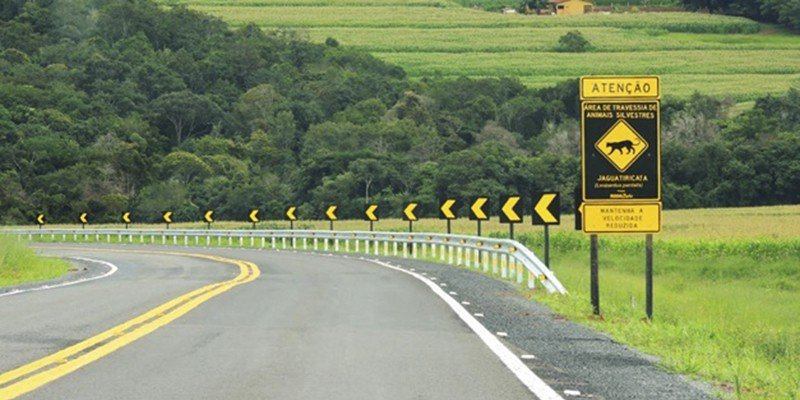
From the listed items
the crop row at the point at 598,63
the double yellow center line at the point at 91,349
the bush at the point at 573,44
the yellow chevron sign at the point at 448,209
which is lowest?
the double yellow center line at the point at 91,349

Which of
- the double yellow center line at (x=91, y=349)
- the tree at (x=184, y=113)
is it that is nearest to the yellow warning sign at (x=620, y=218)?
the double yellow center line at (x=91, y=349)

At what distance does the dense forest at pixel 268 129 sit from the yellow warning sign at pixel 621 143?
70.7 meters

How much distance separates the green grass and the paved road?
8.06 m

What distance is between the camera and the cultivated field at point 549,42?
143 meters

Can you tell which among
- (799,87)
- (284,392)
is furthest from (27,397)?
(799,87)

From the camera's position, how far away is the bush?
162875 millimetres

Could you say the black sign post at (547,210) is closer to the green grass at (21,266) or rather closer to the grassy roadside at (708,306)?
the grassy roadside at (708,306)

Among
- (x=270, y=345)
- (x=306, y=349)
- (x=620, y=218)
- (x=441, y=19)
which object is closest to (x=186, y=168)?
(x=441, y=19)

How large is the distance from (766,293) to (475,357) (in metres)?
24.4

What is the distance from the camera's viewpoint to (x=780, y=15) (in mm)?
170750

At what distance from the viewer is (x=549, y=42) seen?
170 m

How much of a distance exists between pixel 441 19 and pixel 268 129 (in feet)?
181

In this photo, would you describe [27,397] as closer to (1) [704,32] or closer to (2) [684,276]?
(2) [684,276]

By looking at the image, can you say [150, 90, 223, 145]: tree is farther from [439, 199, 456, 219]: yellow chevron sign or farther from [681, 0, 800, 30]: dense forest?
[439, 199, 456, 219]: yellow chevron sign
